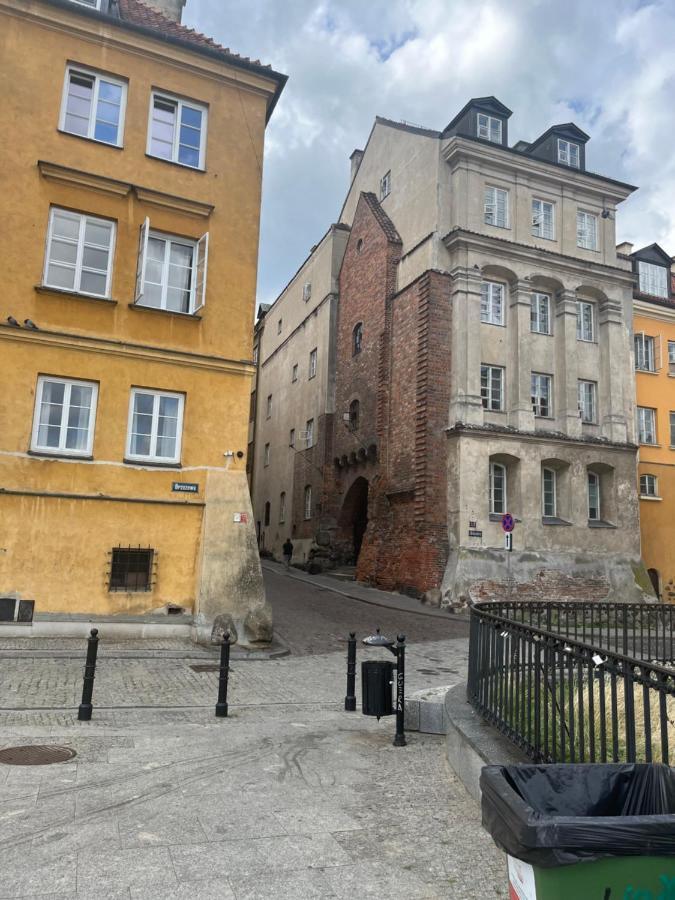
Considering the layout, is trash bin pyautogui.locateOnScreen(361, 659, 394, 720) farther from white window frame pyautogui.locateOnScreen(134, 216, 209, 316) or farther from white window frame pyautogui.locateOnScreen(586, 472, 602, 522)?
white window frame pyautogui.locateOnScreen(586, 472, 602, 522)

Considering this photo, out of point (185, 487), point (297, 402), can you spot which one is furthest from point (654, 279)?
point (185, 487)

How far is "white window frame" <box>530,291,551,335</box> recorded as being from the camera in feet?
81.2

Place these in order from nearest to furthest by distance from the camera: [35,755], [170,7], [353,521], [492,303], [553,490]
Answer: [35,755] → [170,7] → [553,490] → [492,303] → [353,521]

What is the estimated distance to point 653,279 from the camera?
101 feet

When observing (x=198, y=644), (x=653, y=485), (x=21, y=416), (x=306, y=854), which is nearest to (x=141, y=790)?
(x=306, y=854)

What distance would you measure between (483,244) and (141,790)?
70.1 feet

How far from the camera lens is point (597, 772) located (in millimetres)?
3010

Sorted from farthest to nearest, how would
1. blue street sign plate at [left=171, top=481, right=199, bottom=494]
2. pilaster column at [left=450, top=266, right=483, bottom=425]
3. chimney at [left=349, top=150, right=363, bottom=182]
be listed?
chimney at [left=349, top=150, right=363, bottom=182], pilaster column at [left=450, top=266, right=483, bottom=425], blue street sign plate at [left=171, top=481, right=199, bottom=494]

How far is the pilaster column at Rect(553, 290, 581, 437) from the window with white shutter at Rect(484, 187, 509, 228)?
3.37 meters

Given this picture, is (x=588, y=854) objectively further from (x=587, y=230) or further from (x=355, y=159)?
(x=355, y=159)

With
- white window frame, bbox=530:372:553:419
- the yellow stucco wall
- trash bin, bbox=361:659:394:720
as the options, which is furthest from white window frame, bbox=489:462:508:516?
trash bin, bbox=361:659:394:720

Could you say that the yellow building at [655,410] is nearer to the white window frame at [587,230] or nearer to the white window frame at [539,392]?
the white window frame at [587,230]

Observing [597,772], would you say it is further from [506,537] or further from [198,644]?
[506,537]

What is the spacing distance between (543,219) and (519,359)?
5743 mm
